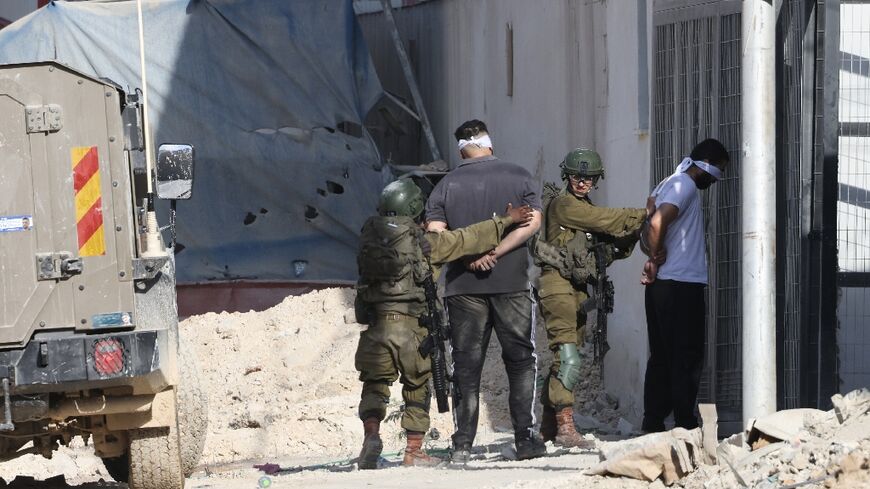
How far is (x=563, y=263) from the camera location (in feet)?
27.7

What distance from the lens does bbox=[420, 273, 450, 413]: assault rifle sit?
805 cm

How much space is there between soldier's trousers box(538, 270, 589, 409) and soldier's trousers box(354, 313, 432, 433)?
2.40ft

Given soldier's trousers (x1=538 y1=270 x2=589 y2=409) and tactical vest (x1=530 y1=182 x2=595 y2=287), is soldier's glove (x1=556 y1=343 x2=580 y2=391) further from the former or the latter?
tactical vest (x1=530 y1=182 x2=595 y2=287)

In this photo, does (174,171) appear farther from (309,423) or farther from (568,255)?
(309,423)

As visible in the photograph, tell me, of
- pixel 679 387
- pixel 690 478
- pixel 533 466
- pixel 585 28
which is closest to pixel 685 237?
pixel 679 387

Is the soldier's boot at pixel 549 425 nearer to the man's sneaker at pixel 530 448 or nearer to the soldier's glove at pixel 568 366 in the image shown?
the soldier's glove at pixel 568 366

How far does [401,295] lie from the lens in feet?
26.4

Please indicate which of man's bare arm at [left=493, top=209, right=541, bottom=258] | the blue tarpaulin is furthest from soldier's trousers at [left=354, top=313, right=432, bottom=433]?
the blue tarpaulin

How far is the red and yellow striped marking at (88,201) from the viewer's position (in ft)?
20.7

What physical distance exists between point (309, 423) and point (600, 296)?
120 inches

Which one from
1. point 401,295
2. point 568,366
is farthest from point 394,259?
point 568,366

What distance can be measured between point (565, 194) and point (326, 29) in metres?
7.70

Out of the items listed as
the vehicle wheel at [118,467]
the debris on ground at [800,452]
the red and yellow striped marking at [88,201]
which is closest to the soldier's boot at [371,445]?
the vehicle wheel at [118,467]

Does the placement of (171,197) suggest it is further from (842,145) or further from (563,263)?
(842,145)
